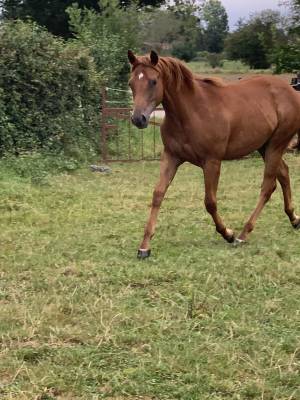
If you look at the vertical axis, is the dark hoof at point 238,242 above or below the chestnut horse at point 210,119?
below

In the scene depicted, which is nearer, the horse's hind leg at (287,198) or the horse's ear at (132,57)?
the horse's ear at (132,57)

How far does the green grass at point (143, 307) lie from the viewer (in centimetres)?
304

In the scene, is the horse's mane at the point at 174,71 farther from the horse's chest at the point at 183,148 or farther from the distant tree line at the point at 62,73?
the distant tree line at the point at 62,73

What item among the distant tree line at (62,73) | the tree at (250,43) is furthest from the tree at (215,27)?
the distant tree line at (62,73)

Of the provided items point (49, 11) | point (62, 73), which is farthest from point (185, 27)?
point (62, 73)

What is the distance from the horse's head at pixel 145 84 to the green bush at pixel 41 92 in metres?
5.99

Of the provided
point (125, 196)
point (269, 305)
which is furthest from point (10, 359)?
point (125, 196)

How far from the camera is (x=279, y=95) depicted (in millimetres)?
6441

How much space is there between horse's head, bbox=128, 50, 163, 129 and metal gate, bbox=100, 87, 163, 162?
7.10 metres

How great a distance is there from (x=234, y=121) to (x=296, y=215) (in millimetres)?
1552

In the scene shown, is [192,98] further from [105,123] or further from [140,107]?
[105,123]

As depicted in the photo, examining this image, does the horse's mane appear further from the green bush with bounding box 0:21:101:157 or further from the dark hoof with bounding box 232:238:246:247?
the green bush with bounding box 0:21:101:157

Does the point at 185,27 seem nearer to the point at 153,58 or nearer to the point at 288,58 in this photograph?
the point at 288,58

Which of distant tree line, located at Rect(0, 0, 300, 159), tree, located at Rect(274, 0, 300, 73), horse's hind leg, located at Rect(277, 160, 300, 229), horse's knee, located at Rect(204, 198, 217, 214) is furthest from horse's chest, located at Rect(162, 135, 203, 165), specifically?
tree, located at Rect(274, 0, 300, 73)
